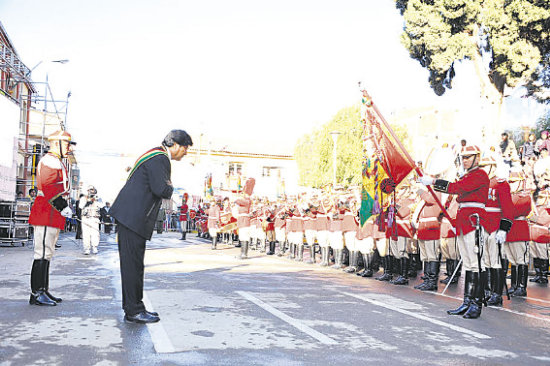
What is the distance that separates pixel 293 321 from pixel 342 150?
40.7 metres

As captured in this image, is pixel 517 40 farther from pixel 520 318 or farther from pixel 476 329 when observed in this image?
pixel 476 329

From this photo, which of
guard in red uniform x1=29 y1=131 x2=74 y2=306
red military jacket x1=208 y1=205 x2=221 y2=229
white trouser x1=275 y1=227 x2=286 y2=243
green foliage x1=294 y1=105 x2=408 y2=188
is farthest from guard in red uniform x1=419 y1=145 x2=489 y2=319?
green foliage x1=294 y1=105 x2=408 y2=188

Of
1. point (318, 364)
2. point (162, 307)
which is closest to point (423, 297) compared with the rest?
point (162, 307)

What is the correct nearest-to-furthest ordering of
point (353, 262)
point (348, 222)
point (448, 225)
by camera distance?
point (448, 225) → point (353, 262) → point (348, 222)

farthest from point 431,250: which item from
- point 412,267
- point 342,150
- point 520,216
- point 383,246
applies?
point 342,150

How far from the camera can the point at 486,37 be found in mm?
22469

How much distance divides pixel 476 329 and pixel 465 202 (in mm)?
1993

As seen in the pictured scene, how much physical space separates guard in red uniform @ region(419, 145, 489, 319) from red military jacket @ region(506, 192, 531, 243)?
3.12 meters

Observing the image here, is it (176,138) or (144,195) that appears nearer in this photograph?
(144,195)

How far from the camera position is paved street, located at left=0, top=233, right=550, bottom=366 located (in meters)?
5.16

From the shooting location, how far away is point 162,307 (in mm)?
7500

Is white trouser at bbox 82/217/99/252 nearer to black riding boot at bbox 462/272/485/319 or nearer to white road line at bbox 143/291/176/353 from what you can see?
white road line at bbox 143/291/176/353

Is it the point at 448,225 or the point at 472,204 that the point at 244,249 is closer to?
the point at 448,225

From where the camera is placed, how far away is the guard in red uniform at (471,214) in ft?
26.7
